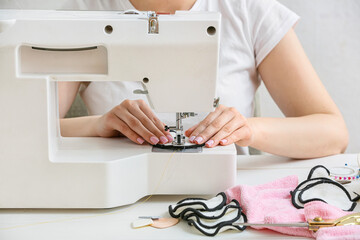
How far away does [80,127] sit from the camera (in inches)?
60.9

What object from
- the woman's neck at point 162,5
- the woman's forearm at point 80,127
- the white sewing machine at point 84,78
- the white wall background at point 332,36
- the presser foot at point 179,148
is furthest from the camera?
the white wall background at point 332,36

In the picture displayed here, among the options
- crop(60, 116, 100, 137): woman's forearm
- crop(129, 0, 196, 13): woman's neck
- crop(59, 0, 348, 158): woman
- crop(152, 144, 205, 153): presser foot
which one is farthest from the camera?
crop(129, 0, 196, 13): woman's neck

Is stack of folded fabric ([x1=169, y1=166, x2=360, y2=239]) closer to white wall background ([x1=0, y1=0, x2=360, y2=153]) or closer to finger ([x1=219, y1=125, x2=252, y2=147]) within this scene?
finger ([x1=219, y1=125, x2=252, y2=147])

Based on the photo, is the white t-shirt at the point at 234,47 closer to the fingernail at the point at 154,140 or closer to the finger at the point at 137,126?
the finger at the point at 137,126

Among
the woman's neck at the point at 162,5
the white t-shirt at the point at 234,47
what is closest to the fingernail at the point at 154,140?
the white t-shirt at the point at 234,47

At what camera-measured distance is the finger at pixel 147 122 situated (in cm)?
126

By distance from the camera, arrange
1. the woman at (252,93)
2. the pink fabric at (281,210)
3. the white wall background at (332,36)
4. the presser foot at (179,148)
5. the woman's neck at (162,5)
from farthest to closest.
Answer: the white wall background at (332,36)
the woman's neck at (162,5)
the woman at (252,93)
the presser foot at (179,148)
the pink fabric at (281,210)

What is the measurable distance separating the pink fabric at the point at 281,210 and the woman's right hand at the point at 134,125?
244mm

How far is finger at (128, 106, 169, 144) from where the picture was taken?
1.26 metres

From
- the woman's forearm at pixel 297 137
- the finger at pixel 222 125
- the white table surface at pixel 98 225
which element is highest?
the finger at pixel 222 125

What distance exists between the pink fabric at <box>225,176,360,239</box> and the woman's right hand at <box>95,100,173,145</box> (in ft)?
0.80

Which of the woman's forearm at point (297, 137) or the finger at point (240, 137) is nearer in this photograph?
the finger at point (240, 137)

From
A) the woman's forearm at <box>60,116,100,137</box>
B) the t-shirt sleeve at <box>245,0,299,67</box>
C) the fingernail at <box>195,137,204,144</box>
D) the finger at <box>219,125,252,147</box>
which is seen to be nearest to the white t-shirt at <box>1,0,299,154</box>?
the t-shirt sleeve at <box>245,0,299,67</box>

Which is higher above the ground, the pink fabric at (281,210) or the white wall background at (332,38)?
the white wall background at (332,38)
